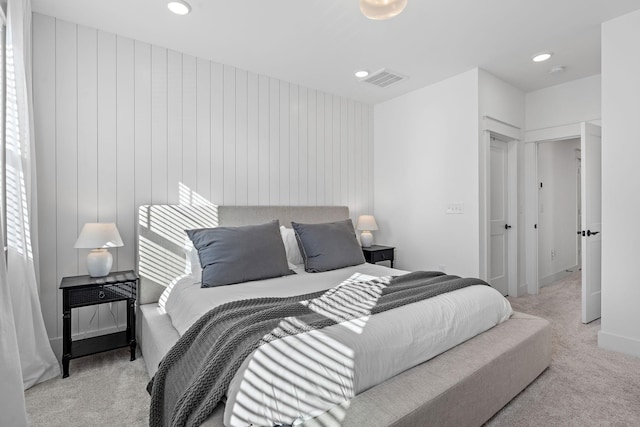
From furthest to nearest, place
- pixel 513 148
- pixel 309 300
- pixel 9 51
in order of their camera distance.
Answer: pixel 513 148, pixel 9 51, pixel 309 300

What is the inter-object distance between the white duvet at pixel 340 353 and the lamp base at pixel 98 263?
2.81 feet

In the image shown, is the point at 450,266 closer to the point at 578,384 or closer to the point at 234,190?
the point at 578,384

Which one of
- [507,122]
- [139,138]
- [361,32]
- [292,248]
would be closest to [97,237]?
[139,138]

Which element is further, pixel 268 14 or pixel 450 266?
pixel 450 266

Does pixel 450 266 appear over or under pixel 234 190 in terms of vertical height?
under

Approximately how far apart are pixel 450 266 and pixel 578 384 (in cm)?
177

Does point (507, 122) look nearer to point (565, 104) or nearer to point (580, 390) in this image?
point (565, 104)

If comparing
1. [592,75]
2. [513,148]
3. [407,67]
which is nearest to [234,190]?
[407,67]

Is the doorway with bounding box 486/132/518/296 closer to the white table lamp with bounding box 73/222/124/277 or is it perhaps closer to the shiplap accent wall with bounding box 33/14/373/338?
the shiplap accent wall with bounding box 33/14/373/338

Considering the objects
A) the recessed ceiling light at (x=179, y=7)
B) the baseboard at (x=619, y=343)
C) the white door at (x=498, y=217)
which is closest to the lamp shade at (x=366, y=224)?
the white door at (x=498, y=217)

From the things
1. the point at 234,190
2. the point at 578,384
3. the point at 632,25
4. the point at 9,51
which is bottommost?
the point at 578,384

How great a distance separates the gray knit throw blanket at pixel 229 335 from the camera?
1.27 meters

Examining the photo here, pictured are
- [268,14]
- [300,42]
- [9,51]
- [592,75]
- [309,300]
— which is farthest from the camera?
[592,75]

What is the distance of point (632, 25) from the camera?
255 cm
